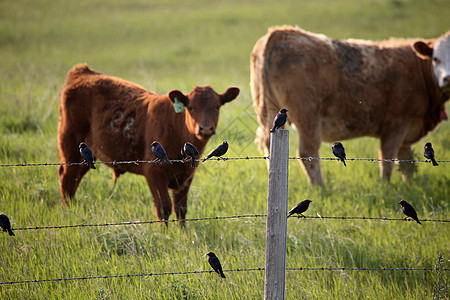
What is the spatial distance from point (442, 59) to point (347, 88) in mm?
1672

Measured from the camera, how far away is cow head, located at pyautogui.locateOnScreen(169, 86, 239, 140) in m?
5.61

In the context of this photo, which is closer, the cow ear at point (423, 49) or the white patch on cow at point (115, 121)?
the white patch on cow at point (115, 121)

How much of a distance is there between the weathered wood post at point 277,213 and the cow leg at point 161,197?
2488 millimetres

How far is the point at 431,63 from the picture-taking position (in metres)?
8.40

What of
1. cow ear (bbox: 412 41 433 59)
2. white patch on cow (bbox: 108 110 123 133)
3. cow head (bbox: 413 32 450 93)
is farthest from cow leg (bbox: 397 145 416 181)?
white patch on cow (bbox: 108 110 123 133)

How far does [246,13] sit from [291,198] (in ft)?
76.2

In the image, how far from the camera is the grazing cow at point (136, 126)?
5.88m

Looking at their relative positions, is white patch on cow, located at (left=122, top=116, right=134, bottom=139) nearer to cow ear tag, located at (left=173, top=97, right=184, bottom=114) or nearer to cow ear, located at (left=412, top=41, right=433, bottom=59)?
cow ear tag, located at (left=173, top=97, right=184, bottom=114)

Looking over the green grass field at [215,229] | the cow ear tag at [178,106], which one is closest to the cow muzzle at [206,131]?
the cow ear tag at [178,106]

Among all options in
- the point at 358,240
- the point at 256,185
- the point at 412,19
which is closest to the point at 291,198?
the point at 256,185

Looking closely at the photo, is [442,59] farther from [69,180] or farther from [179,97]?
[69,180]

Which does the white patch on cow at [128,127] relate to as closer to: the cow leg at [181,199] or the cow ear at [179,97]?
the cow ear at [179,97]

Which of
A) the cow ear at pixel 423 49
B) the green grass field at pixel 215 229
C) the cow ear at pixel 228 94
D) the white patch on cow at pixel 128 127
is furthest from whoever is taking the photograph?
the cow ear at pixel 423 49

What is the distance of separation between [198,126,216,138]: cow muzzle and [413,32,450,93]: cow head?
424 cm
